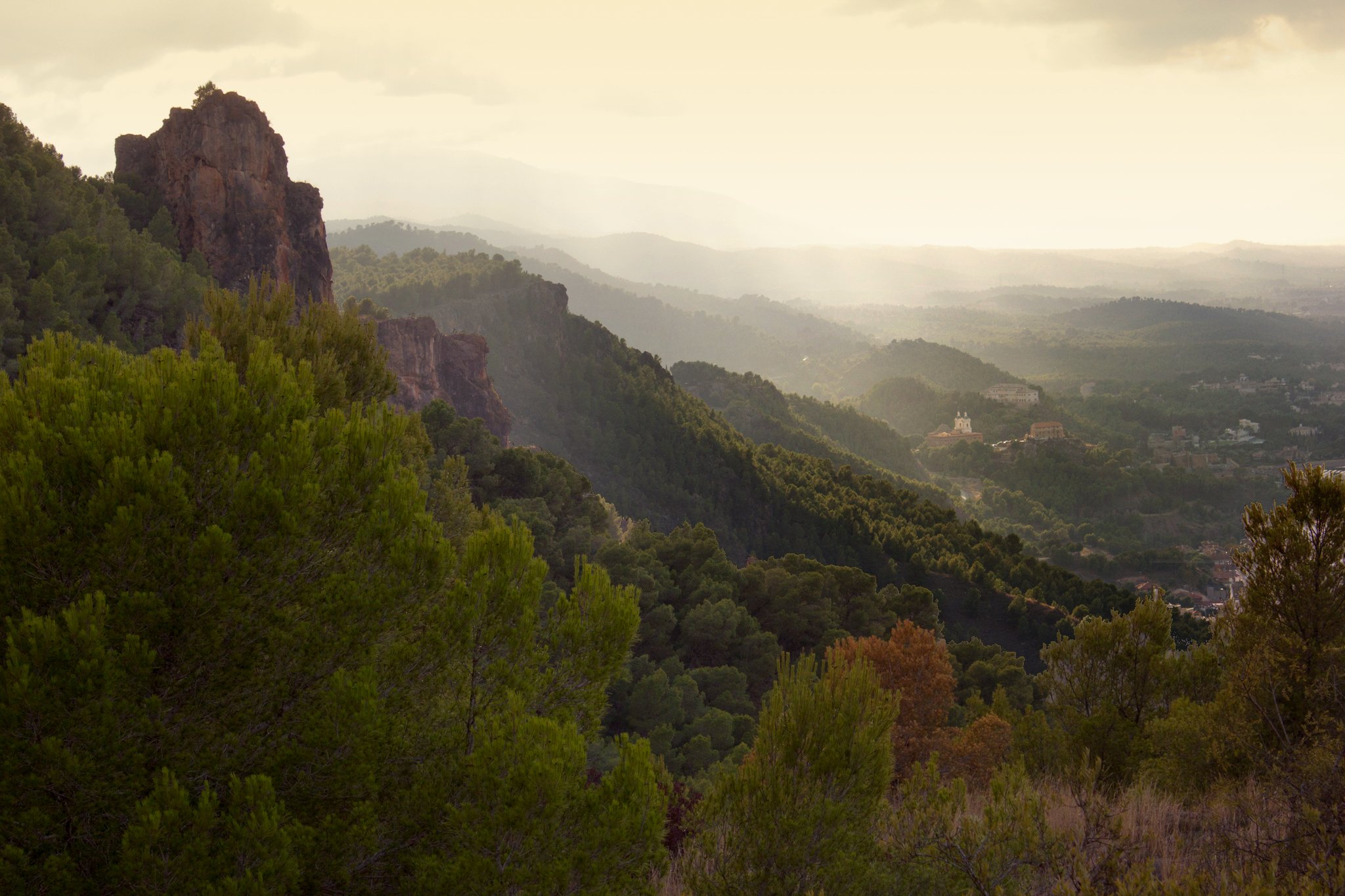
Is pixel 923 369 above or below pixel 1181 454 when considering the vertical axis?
above

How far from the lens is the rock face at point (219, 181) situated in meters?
37.8

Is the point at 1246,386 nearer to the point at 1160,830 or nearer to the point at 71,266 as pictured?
the point at 71,266

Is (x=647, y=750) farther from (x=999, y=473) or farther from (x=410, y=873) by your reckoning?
(x=999, y=473)

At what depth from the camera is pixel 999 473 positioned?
102 m

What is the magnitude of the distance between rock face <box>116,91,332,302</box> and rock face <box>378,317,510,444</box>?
9.59 m

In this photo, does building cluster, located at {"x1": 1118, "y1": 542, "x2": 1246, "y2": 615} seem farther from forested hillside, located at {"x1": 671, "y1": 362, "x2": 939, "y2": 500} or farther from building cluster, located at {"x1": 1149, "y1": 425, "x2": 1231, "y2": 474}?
building cluster, located at {"x1": 1149, "y1": 425, "x2": 1231, "y2": 474}

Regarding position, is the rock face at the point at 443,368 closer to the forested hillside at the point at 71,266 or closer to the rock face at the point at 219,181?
the rock face at the point at 219,181

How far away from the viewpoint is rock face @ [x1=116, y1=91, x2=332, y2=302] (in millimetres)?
37844

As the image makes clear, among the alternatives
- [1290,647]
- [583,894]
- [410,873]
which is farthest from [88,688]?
[1290,647]

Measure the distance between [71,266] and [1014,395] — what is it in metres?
124

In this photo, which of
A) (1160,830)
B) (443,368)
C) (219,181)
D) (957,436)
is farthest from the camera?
(957,436)

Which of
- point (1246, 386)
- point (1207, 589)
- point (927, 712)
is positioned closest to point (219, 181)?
point (927, 712)

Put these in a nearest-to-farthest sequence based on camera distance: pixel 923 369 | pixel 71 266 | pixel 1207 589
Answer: pixel 71 266, pixel 1207 589, pixel 923 369

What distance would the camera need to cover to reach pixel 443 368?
178 ft
